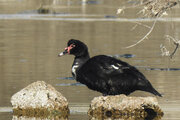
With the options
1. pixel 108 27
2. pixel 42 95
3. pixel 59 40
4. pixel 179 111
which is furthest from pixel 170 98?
pixel 108 27

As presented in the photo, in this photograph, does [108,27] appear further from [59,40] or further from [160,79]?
[160,79]

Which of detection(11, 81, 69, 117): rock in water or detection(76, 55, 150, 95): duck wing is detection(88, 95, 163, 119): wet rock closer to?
detection(76, 55, 150, 95): duck wing

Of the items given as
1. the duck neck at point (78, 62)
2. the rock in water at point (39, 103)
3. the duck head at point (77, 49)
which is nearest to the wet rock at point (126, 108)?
the rock in water at point (39, 103)

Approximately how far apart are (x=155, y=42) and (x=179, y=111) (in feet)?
60.7

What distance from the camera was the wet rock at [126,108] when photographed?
47.6 ft

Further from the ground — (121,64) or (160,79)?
(121,64)

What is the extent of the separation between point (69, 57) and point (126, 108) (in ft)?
40.1

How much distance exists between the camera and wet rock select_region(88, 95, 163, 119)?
14500 millimetres

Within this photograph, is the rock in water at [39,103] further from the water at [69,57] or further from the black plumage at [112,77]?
the black plumage at [112,77]

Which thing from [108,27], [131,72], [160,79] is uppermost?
[131,72]

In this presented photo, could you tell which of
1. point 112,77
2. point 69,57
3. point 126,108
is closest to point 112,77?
point 112,77

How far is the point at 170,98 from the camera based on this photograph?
1662 cm

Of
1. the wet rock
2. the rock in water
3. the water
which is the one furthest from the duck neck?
the wet rock

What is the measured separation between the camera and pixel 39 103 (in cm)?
1475
